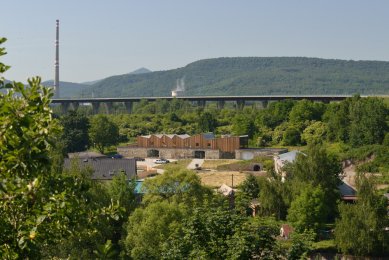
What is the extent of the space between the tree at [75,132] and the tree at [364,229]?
103 feet

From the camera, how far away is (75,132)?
50.8m

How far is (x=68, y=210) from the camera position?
5.23m

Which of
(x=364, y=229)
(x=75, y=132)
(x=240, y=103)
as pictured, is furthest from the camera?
(x=240, y=103)

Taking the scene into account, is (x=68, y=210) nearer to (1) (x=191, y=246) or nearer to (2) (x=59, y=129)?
(2) (x=59, y=129)

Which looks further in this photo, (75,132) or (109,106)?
(109,106)

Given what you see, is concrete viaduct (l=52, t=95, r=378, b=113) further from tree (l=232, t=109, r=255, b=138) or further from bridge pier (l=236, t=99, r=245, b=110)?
tree (l=232, t=109, r=255, b=138)

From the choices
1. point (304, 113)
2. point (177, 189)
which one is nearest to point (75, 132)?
point (304, 113)

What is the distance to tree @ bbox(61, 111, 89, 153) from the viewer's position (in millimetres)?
50469

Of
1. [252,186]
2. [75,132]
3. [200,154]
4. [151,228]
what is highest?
[75,132]

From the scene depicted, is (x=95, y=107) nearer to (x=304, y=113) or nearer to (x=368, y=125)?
(x=304, y=113)

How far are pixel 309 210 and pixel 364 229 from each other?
339 centimetres

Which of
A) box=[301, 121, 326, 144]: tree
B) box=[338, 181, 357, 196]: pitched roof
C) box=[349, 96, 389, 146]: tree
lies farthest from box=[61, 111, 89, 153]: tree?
box=[338, 181, 357, 196]: pitched roof

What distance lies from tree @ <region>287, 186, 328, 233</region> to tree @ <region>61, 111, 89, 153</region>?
28002 millimetres

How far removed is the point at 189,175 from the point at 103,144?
97.0 feet
